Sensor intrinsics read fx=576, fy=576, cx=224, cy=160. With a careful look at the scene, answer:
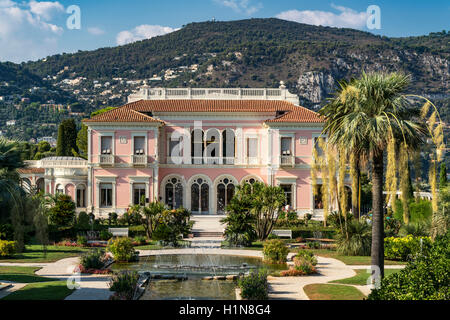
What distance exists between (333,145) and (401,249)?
25.7ft

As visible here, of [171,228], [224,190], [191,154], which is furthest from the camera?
[191,154]

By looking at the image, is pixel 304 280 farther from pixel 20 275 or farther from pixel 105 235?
pixel 105 235

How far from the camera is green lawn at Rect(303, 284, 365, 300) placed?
1684cm

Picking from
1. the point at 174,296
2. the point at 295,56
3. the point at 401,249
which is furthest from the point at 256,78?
the point at 174,296

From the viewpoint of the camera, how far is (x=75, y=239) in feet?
104

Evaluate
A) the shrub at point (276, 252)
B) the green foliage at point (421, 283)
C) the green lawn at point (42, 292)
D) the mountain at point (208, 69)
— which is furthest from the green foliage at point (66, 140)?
the green foliage at point (421, 283)

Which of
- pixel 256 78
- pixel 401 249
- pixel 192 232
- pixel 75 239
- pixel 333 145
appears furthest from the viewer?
pixel 256 78

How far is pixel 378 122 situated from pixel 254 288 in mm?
6183

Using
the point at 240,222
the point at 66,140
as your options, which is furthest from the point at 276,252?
the point at 66,140

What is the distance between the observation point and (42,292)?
17.1 m

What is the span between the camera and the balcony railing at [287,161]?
43125 mm

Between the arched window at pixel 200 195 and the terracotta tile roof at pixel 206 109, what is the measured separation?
5616mm

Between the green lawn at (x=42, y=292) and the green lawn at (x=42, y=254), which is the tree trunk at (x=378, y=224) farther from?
the green lawn at (x=42, y=254)

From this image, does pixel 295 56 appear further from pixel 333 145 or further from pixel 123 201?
pixel 333 145
